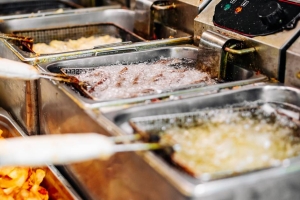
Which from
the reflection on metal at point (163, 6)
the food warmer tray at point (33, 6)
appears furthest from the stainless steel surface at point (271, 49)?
the food warmer tray at point (33, 6)

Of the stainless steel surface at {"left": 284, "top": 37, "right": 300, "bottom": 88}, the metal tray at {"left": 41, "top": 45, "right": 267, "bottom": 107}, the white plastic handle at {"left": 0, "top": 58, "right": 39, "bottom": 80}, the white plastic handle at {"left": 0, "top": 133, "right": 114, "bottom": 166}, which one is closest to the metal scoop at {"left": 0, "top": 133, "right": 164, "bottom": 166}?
the white plastic handle at {"left": 0, "top": 133, "right": 114, "bottom": 166}

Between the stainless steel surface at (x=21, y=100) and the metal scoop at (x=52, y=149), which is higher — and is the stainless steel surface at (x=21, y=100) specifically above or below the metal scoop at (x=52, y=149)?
below

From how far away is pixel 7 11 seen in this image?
12.0 feet

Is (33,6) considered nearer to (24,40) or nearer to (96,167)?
(24,40)

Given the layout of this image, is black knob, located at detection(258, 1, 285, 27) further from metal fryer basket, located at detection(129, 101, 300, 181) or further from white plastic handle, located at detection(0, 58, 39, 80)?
white plastic handle, located at detection(0, 58, 39, 80)

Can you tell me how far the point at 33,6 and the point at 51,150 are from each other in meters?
2.68

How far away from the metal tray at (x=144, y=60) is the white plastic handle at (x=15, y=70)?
A: 0.16 meters

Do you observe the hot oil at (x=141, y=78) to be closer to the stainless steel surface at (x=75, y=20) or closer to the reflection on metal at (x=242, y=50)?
the reflection on metal at (x=242, y=50)

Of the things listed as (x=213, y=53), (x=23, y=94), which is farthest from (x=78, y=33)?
(x=213, y=53)

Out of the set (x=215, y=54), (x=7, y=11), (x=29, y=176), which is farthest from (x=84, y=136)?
(x=7, y=11)

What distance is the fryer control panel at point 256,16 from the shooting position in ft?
6.98

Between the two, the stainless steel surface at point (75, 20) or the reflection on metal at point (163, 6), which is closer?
the reflection on metal at point (163, 6)

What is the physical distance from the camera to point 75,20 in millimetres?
3297

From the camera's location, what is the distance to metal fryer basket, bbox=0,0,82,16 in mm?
3699
